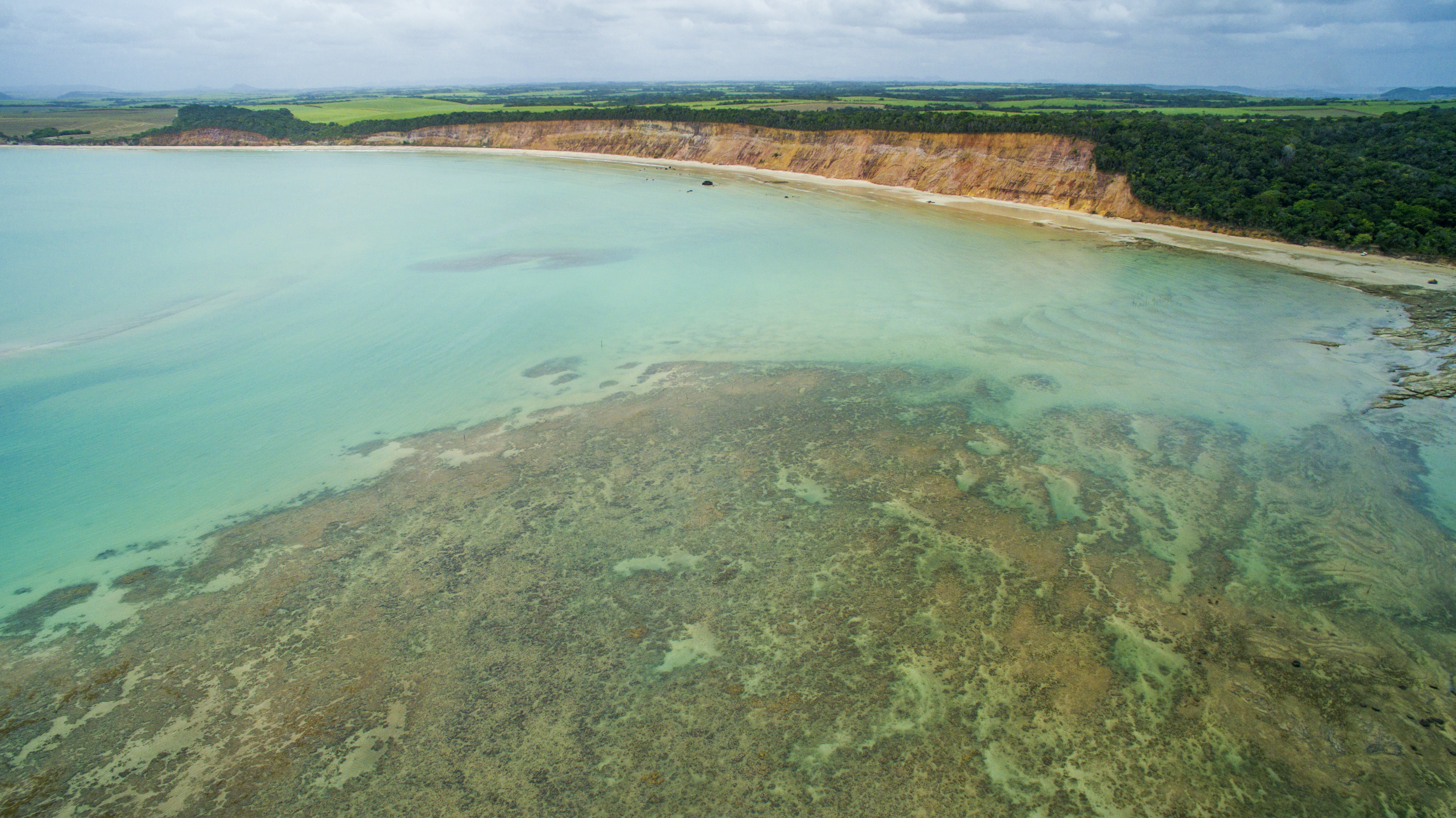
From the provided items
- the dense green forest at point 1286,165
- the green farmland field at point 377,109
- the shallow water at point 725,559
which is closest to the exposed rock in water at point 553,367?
the shallow water at point 725,559

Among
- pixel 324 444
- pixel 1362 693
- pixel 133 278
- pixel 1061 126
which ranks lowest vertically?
pixel 1362 693

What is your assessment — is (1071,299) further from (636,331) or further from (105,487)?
(105,487)

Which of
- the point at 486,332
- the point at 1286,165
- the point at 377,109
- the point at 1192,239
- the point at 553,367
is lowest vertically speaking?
the point at 553,367

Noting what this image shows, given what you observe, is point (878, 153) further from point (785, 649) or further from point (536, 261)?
point (785, 649)

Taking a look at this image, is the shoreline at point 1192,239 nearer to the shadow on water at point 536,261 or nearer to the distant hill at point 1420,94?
the shadow on water at point 536,261

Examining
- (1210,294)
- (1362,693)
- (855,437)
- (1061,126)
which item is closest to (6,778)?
(855,437)

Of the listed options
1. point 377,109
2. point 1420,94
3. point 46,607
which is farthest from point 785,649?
point 1420,94
